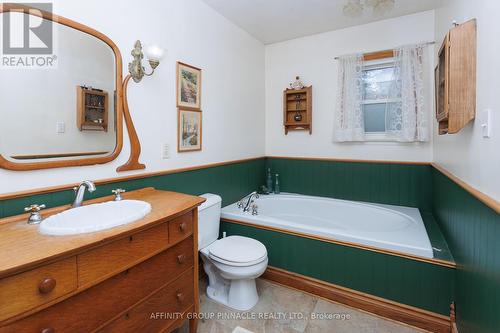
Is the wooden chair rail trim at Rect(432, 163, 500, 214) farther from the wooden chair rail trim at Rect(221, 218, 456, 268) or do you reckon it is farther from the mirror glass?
the mirror glass

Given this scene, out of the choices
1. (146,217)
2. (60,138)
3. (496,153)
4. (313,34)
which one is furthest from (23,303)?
(313,34)

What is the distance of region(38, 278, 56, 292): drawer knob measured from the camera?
33.6 inches

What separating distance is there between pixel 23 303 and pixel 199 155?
1.67 meters

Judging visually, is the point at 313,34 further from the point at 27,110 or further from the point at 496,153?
the point at 27,110

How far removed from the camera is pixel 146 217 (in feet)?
4.12

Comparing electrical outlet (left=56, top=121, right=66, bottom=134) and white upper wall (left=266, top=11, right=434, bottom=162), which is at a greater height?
white upper wall (left=266, top=11, right=434, bottom=162)

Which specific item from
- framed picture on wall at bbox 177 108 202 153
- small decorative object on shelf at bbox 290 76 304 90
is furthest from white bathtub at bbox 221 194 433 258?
small decorative object on shelf at bbox 290 76 304 90

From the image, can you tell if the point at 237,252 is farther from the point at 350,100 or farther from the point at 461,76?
the point at 350,100

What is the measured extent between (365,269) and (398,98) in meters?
1.80

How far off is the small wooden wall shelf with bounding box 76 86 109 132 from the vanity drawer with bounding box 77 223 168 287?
2.59 ft

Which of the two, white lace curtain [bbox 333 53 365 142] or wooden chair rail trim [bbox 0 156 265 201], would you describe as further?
white lace curtain [bbox 333 53 365 142]

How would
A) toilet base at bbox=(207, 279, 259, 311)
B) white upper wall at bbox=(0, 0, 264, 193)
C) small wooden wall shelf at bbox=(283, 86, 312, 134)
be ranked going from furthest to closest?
1. small wooden wall shelf at bbox=(283, 86, 312, 134)
2. toilet base at bbox=(207, 279, 259, 311)
3. white upper wall at bbox=(0, 0, 264, 193)

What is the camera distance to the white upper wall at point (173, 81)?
4.98 ft

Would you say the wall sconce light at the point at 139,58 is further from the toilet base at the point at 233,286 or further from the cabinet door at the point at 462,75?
the cabinet door at the point at 462,75
